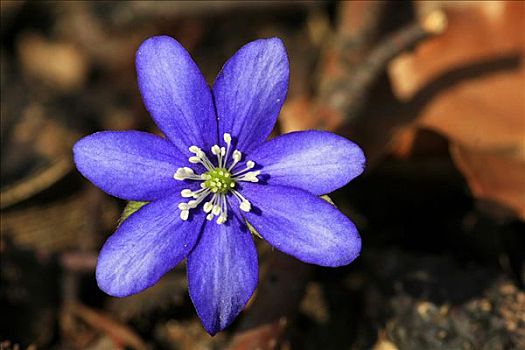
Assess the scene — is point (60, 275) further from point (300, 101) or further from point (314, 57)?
point (314, 57)

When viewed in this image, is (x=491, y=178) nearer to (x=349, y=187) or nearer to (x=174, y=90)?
(x=349, y=187)

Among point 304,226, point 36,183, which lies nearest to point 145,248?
point 304,226

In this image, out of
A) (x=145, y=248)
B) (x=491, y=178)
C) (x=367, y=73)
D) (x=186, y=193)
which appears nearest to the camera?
(x=145, y=248)

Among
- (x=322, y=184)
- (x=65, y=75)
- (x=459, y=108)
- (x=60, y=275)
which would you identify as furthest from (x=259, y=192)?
(x=65, y=75)

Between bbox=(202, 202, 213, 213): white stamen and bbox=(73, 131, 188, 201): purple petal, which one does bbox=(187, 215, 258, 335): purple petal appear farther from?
bbox=(73, 131, 188, 201): purple petal

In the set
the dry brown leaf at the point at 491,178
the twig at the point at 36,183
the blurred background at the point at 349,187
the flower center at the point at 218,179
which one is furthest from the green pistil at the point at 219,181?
the twig at the point at 36,183

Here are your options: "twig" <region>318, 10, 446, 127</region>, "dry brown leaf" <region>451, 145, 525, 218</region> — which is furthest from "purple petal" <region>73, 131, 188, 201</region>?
"dry brown leaf" <region>451, 145, 525, 218</region>
